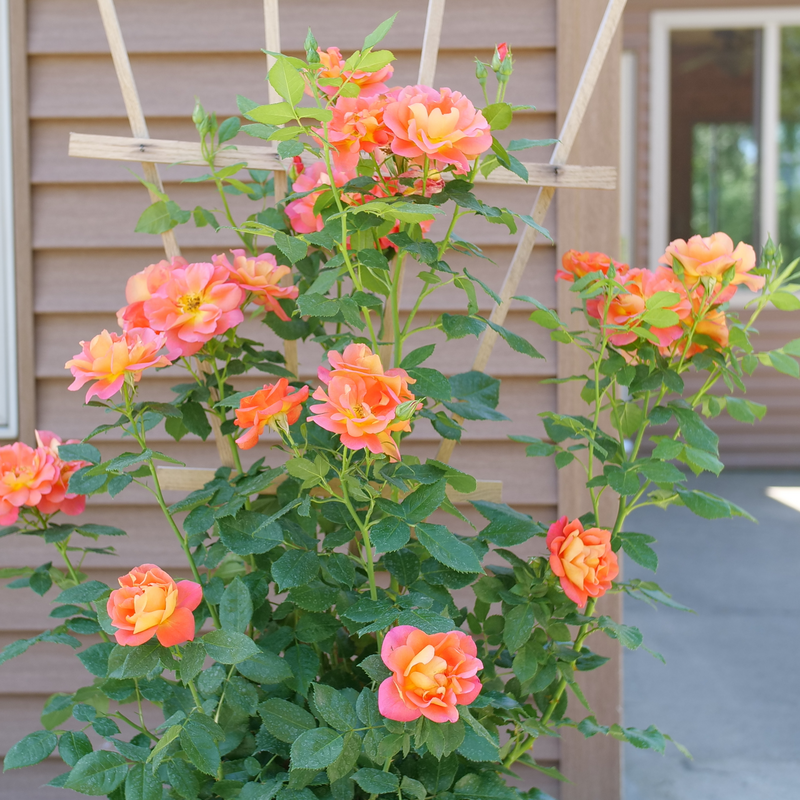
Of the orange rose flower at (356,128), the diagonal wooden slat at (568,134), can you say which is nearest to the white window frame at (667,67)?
the diagonal wooden slat at (568,134)

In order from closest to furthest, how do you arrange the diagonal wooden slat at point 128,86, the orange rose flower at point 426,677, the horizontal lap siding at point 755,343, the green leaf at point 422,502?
the orange rose flower at point 426,677 → the green leaf at point 422,502 → the diagonal wooden slat at point 128,86 → the horizontal lap siding at point 755,343

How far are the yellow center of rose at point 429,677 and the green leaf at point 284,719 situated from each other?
0.64 feet

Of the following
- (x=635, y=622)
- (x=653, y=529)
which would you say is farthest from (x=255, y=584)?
(x=653, y=529)

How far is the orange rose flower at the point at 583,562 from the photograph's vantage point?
88 cm

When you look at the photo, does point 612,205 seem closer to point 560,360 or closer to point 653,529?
point 560,360

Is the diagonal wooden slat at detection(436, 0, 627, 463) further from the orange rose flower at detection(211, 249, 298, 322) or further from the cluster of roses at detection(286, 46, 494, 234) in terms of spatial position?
the orange rose flower at detection(211, 249, 298, 322)

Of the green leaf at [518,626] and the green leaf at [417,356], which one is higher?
the green leaf at [417,356]

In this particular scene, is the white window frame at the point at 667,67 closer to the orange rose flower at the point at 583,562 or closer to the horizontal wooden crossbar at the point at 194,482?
the horizontal wooden crossbar at the point at 194,482

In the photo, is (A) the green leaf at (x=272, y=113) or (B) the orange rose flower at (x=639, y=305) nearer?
(A) the green leaf at (x=272, y=113)

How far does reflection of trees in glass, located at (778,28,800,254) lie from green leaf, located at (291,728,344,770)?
4.88m

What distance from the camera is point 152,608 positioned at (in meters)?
0.74

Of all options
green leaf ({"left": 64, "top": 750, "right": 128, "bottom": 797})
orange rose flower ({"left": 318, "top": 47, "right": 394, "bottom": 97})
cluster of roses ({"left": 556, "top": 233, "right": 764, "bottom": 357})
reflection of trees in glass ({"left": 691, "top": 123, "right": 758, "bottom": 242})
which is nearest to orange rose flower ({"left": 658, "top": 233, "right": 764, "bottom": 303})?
cluster of roses ({"left": 556, "top": 233, "right": 764, "bottom": 357})

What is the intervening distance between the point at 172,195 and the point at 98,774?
3.27 feet

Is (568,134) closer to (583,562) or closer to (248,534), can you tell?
(583,562)
